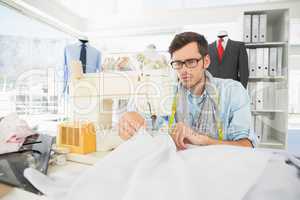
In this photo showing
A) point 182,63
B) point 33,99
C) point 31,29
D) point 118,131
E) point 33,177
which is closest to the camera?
point 33,177

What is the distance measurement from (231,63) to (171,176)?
44.4 inches

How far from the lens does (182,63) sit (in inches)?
37.2

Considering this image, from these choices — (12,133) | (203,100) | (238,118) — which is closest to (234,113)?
(238,118)

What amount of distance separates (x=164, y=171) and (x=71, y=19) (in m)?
1.90

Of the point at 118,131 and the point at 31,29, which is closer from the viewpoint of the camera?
the point at 118,131

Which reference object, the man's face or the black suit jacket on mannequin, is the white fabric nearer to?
the man's face

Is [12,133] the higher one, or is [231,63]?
[231,63]

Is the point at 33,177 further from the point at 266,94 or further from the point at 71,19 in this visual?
the point at 71,19

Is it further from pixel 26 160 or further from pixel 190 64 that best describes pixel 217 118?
pixel 26 160

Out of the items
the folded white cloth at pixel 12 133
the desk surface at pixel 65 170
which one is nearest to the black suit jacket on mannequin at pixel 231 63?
the desk surface at pixel 65 170

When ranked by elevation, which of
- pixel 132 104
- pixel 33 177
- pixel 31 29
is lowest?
pixel 33 177

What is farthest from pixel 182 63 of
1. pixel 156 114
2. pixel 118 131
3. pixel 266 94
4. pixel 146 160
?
pixel 266 94

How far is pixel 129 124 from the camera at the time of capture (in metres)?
0.71

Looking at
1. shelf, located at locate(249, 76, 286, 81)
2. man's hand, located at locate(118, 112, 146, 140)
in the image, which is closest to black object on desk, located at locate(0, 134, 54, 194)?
man's hand, located at locate(118, 112, 146, 140)
